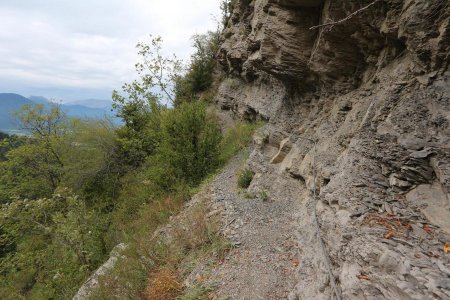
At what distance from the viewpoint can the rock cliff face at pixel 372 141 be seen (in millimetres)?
3291

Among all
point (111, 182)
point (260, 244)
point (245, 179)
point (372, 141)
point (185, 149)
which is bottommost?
point (111, 182)

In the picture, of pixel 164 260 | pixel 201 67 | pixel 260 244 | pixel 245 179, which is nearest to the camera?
pixel 260 244

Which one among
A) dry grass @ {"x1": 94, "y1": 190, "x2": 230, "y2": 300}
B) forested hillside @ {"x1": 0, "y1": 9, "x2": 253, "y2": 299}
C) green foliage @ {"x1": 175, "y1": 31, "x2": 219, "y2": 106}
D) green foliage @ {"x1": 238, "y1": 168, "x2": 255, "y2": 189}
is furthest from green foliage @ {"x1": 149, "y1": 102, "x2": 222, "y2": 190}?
green foliage @ {"x1": 175, "y1": 31, "x2": 219, "y2": 106}

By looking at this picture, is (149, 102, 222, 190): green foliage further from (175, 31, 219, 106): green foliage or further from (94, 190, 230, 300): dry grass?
(175, 31, 219, 106): green foliage

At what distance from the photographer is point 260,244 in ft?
20.1

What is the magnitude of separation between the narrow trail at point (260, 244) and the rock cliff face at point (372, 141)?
1.22 feet

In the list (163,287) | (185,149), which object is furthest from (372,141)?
(185,149)

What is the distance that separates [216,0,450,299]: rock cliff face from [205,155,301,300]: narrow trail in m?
0.37

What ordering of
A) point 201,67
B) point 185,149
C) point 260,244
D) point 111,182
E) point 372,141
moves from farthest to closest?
point 201,67
point 111,182
point 185,149
point 260,244
point 372,141

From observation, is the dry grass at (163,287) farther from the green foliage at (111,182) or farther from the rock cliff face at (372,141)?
the rock cliff face at (372,141)

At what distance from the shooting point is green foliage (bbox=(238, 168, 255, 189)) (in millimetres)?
9477

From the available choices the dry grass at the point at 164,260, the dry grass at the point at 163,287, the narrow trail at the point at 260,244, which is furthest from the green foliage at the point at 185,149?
the dry grass at the point at 163,287

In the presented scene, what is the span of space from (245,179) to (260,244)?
3509 millimetres

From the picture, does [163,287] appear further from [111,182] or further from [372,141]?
[111,182]
